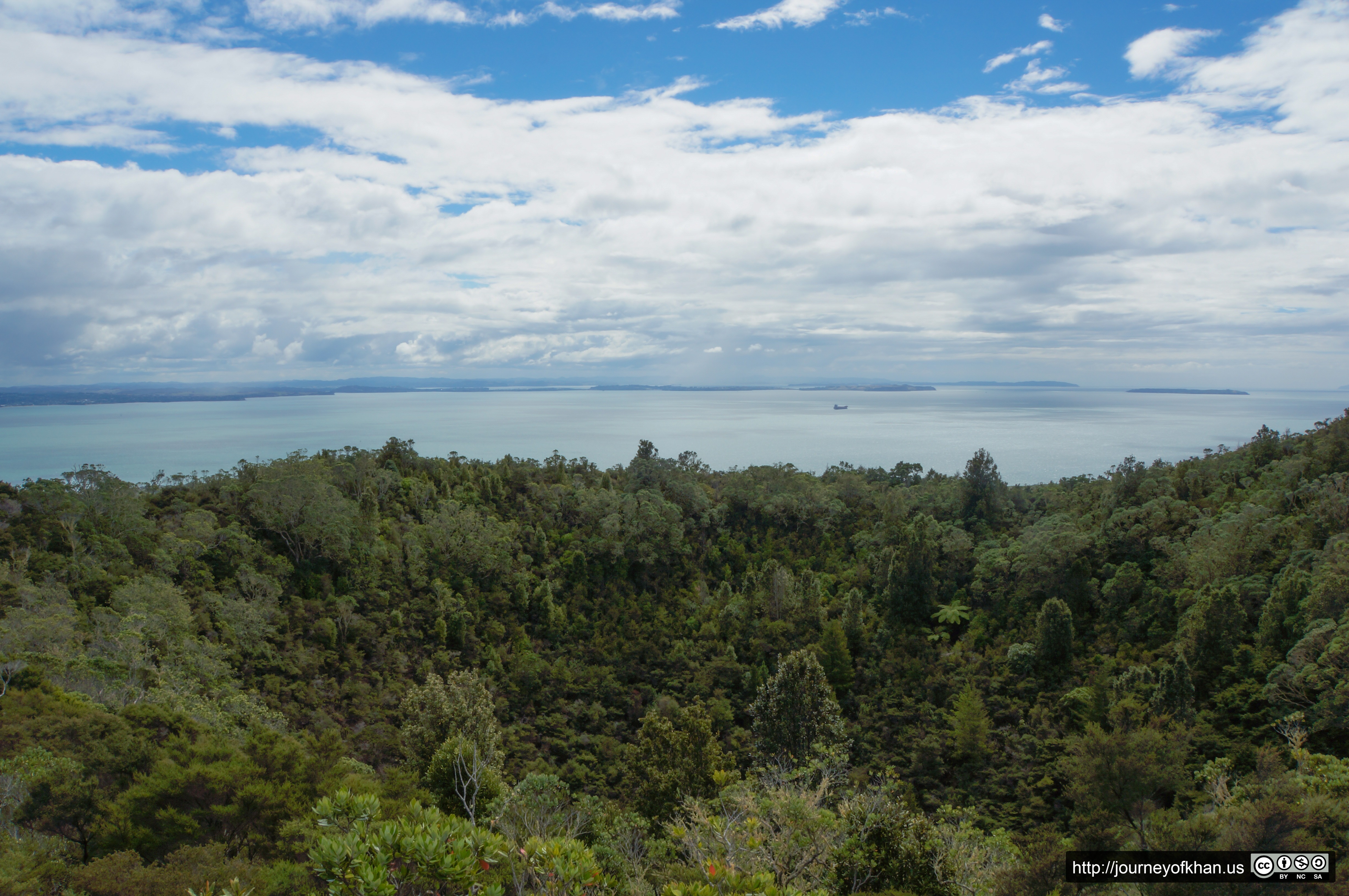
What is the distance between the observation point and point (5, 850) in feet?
35.2

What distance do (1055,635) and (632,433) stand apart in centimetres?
8882

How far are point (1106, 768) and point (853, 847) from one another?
9.31m

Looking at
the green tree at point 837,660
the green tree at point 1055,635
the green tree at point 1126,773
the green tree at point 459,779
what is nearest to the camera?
the green tree at point 459,779

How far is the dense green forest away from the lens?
12086mm

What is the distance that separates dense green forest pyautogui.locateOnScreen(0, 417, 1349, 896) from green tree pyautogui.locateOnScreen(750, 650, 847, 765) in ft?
0.36

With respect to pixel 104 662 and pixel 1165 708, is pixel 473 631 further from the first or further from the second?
pixel 1165 708

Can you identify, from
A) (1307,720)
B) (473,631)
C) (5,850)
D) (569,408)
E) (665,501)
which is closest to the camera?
(5,850)

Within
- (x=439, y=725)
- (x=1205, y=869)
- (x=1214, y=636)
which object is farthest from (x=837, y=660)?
(x=1205, y=869)

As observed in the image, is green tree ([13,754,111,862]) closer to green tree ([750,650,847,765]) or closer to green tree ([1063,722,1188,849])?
green tree ([750,650,847,765])

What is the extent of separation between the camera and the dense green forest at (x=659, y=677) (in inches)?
476

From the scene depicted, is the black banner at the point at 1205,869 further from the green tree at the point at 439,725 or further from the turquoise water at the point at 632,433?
the turquoise water at the point at 632,433

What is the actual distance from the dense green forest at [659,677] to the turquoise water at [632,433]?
32172 millimetres

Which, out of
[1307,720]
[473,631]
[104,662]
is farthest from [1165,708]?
[104,662]

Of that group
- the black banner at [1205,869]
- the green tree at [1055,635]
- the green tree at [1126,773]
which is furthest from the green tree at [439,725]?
the green tree at [1055,635]
